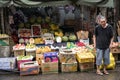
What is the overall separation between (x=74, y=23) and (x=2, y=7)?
3.12m

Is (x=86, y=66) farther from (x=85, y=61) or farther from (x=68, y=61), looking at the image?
(x=68, y=61)

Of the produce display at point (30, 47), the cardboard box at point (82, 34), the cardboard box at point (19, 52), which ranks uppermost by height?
the cardboard box at point (82, 34)

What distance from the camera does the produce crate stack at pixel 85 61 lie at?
12.4m

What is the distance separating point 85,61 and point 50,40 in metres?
2.36

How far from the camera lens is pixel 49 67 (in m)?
12.4

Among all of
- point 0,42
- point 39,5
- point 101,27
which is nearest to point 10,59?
point 0,42

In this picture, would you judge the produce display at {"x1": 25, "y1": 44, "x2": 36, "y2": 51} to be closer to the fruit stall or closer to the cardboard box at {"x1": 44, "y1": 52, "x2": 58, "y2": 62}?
the fruit stall

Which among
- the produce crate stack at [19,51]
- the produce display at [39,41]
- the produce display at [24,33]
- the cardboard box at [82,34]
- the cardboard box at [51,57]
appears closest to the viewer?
the cardboard box at [51,57]

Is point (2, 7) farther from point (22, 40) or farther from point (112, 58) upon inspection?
point (112, 58)

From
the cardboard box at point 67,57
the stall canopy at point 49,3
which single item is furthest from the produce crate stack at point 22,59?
the stall canopy at point 49,3

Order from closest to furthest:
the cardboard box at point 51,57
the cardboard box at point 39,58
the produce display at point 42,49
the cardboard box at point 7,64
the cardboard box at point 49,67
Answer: the cardboard box at point 49,67
the cardboard box at point 51,57
the cardboard box at point 7,64
the cardboard box at point 39,58
the produce display at point 42,49

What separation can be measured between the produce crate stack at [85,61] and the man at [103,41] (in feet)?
1.47

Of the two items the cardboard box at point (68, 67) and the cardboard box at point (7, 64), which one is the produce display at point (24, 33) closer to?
the cardboard box at point (7, 64)

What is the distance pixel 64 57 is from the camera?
12539 mm
